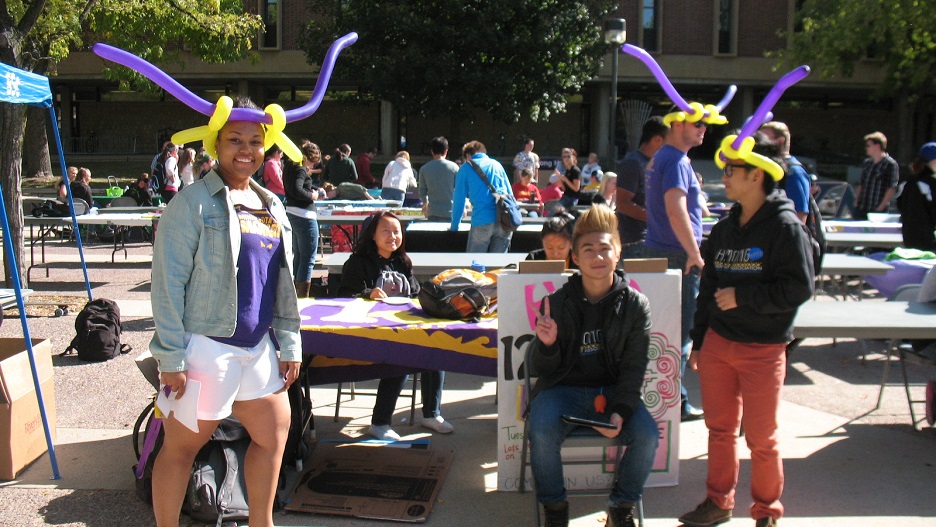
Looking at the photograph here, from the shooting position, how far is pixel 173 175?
15.7 meters

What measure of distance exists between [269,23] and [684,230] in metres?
34.5

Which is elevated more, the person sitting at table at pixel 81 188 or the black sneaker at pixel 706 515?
the person sitting at table at pixel 81 188

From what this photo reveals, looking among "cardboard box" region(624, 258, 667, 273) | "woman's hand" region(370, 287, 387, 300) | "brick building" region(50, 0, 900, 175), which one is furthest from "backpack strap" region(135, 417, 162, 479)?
"brick building" region(50, 0, 900, 175)

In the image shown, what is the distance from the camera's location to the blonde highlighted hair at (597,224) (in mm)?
3912

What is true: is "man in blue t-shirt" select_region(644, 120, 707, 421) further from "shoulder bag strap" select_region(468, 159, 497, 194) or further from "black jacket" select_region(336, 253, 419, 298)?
"shoulder bag strap" select_region(468, 159, 497, 194)

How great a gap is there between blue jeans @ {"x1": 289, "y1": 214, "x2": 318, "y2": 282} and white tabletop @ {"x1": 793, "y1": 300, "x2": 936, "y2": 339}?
200 inches

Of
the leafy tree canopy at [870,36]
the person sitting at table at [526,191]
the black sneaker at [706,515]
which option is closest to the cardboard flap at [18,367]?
the black sneaker at [706,515]

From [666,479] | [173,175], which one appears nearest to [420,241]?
[666,479]

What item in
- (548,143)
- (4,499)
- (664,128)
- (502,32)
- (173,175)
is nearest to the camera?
(4,499)

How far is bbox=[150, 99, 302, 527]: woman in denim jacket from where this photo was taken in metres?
3.13

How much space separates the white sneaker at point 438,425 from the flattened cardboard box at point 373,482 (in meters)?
0.39

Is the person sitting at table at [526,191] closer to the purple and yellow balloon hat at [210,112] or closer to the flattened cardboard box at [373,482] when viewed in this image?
the flattened cardboard box at [373,482]

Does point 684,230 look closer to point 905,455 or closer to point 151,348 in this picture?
point 905,455

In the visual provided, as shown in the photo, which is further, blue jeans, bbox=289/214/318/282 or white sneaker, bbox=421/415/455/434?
blue jeans, bbox=289/214/318/282
